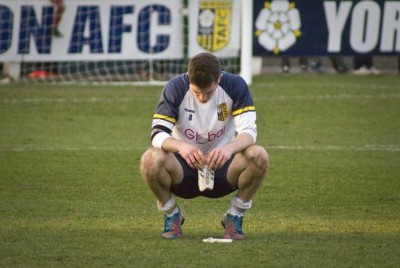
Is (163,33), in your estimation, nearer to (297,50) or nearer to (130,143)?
(297,50)

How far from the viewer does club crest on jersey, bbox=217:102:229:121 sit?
7.66m

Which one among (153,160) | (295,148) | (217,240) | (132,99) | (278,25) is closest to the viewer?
(153,160)

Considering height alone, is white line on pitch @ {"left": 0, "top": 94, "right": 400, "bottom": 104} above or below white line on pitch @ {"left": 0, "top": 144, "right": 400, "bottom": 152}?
below

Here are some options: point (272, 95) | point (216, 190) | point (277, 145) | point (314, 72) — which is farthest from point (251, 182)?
point (314, 72)

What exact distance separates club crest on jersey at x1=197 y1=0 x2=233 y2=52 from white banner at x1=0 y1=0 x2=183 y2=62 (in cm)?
36

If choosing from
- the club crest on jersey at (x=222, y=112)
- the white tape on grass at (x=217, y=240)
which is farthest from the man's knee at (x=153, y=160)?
the white tape on grass at (x=217, y=240)

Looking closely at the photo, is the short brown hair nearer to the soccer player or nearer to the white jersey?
the soccer player

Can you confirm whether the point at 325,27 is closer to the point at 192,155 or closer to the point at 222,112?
the point at 222,112

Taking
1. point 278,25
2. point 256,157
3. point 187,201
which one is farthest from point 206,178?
point 278,25

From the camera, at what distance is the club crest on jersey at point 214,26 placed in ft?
63.0

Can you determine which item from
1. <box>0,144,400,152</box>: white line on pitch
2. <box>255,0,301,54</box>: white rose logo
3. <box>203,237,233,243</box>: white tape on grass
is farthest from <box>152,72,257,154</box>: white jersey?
<box>255,0,301,54</box>: white rose logo

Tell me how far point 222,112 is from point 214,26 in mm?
11618

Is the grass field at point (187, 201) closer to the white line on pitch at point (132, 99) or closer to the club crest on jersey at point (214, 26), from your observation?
the white line on pitch at point (132, 99)

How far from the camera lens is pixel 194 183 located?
25.5 feet
